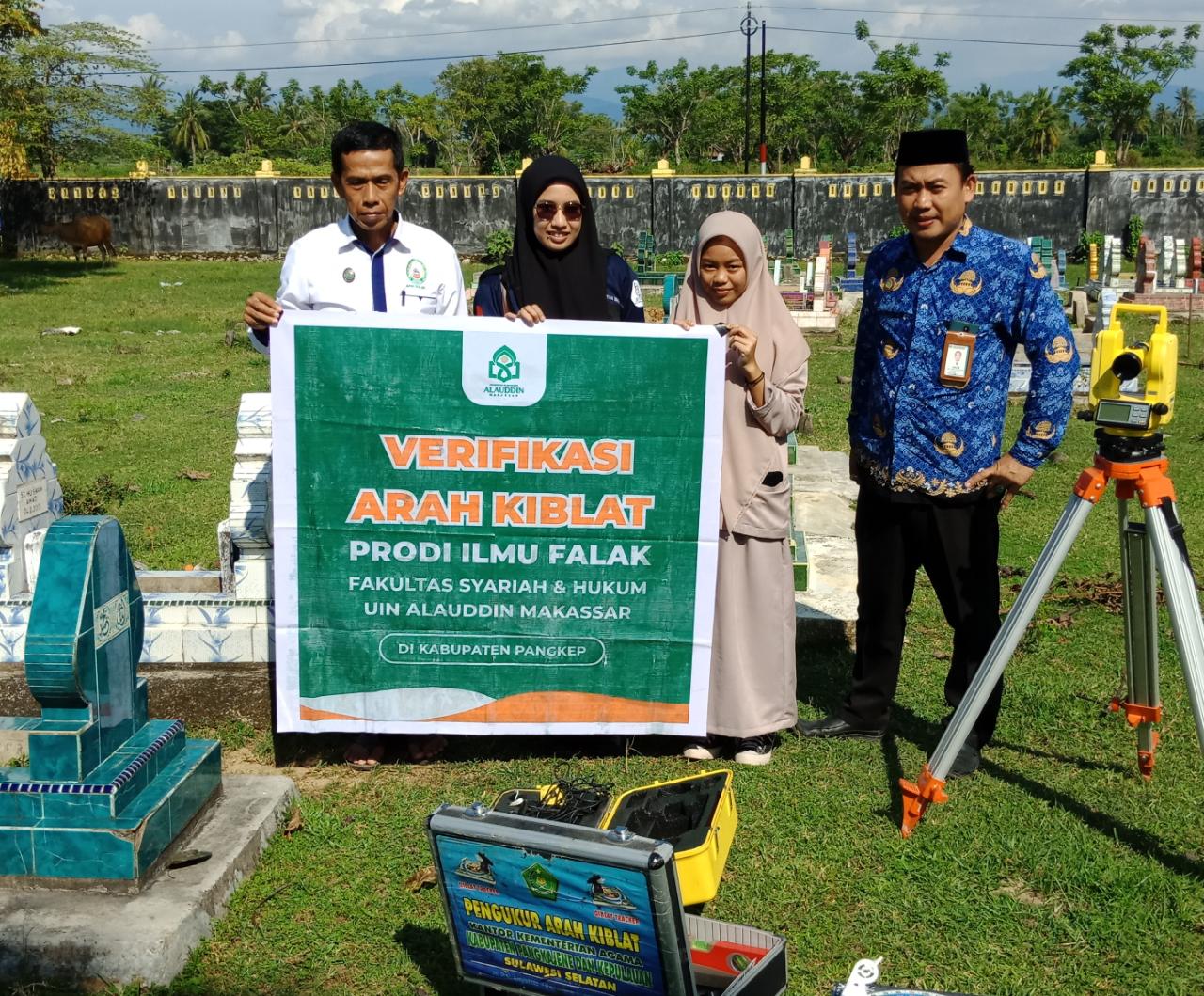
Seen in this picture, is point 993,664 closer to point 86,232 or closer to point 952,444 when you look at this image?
point 952,444

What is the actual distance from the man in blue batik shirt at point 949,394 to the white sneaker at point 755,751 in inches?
22.0

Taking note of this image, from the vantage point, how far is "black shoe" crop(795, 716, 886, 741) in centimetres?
406

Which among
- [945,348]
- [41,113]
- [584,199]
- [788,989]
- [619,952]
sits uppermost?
[41,113]

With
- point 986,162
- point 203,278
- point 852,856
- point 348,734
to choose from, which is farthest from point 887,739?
point 986,162

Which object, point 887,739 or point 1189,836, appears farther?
point 887,739

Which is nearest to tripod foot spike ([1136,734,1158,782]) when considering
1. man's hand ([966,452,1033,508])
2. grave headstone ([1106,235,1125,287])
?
man's hand ([966,452,1033,508])

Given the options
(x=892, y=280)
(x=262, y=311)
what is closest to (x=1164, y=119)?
(x=892, y=280)

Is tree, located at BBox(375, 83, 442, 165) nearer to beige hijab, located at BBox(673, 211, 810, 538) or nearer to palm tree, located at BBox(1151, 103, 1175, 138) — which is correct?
palm tree, located at BBox(1151, 103, 1175, 138)

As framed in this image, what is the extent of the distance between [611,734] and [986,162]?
133ft

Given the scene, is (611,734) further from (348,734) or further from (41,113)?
(41,113)

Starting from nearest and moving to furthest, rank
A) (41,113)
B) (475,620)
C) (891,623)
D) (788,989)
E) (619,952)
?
(619,952) → (788,989) → (475,620) → (891,623) → (41,113)

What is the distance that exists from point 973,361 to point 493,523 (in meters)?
1.50

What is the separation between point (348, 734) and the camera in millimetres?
4090

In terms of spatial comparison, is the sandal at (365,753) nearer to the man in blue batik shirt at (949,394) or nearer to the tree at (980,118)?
the man in blue batik shirt at (949,394)
